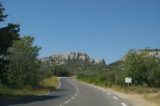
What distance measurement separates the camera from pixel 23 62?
1869 inches

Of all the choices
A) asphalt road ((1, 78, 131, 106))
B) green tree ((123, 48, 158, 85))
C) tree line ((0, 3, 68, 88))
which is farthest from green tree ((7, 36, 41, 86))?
green tree ((123, 48, 158, 85))

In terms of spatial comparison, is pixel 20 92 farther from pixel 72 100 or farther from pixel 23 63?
pixel 72 100

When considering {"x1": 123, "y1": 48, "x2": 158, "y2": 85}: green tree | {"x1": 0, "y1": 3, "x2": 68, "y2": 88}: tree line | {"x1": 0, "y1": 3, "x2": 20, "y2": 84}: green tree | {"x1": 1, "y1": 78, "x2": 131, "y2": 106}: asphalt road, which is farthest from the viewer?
{"x1": 123, "y1": 48, "x2": 158, "y2": 85}: green tree

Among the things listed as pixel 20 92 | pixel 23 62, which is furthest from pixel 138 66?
pixel 20 92

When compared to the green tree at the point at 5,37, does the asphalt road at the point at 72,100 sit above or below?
below

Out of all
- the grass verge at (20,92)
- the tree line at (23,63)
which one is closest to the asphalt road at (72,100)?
the grass verge at (20,92)

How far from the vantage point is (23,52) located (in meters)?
47.6

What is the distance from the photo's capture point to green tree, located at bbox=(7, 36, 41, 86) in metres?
46.6

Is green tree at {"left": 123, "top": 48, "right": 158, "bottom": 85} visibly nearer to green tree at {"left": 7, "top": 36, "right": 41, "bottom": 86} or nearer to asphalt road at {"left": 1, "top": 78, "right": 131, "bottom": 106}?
green tree at {"left": 7, "top": 36, "right": 41, "bottom": 86}

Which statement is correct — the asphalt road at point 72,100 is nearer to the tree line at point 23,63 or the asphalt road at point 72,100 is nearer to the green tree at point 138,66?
the tree line at point 23,63

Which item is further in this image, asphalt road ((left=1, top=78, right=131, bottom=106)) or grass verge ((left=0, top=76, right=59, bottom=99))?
grass verge ((left=0, top=76, right=59, bottom=99))

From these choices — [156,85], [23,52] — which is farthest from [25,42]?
[156,85]

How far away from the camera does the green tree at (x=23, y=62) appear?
46.6m

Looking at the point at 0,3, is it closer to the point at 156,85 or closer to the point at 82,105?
the point at 82,105
